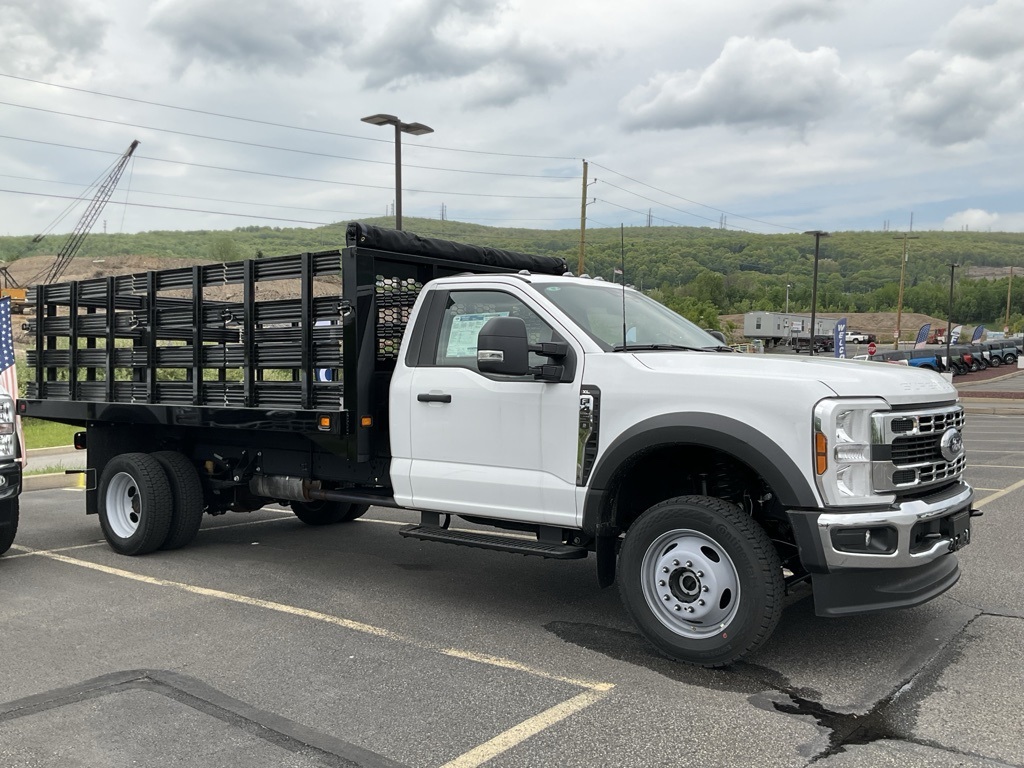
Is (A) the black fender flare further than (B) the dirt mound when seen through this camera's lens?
No

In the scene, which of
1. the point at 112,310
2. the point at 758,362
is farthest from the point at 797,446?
the point at 112,310

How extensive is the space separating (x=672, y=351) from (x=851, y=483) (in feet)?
4.57

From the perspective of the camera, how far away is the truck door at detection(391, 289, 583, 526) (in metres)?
5.29

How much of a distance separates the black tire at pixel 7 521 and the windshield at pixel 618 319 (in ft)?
15.5

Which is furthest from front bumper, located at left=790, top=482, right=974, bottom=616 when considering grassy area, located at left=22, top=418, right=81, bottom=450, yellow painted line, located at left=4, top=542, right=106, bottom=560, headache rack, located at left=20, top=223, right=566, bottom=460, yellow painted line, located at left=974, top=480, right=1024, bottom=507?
grassy area, located at left=22, top=418, right=81, bottom=450

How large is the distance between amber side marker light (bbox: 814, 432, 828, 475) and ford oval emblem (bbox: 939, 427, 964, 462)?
843mm

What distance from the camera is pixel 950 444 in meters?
4.86

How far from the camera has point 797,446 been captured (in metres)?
4.45

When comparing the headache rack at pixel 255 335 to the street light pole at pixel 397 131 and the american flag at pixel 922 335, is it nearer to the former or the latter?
the street light pole at pixel 397 131

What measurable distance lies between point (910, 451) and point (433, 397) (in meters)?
2.78

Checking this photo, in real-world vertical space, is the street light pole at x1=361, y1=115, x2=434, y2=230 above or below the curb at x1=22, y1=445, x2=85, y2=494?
above

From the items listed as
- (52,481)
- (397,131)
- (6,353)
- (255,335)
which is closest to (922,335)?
(397,131)

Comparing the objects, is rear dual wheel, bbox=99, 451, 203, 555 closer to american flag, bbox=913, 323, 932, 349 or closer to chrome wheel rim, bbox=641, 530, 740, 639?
chrome wheel rim, bbox=641, 530, 740, 639

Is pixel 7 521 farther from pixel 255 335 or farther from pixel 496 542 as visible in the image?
pixel 496 542
